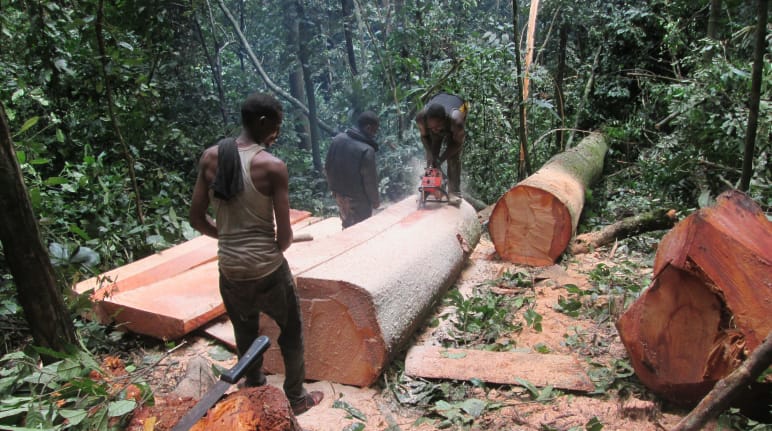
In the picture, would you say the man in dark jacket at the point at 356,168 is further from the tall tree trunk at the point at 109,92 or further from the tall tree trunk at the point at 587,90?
the tall tree trunk at the point at 587,90

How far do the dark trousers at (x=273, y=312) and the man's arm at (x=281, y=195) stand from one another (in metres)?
0.24

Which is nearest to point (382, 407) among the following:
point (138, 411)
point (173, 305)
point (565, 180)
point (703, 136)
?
point (138, 411)

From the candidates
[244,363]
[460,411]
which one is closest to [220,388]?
[244,363]

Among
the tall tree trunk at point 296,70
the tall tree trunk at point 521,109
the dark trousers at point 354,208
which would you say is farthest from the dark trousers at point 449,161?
the tall tree trunk at point 296,70

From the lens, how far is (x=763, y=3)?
7.40 feet

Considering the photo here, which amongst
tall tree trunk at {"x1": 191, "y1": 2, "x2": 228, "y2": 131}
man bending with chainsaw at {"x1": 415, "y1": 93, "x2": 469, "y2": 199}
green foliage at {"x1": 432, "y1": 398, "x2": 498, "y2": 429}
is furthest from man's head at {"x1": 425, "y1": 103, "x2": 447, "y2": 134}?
tall tree trunk at {"x1": 191, "y1": 2, "x2": 228, "y2": 131}

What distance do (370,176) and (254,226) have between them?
2861 millimetres

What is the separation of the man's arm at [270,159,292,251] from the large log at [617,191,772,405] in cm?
189

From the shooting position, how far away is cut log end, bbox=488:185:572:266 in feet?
15.1

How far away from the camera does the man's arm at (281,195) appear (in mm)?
2397

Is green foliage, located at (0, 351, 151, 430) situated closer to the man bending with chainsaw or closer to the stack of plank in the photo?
the stack of plank

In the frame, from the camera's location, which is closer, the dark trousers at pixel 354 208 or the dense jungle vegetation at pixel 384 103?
the dense jungle vegetation at pixel 384 103

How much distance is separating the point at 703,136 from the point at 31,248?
17.2ft

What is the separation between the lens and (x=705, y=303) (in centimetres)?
232
